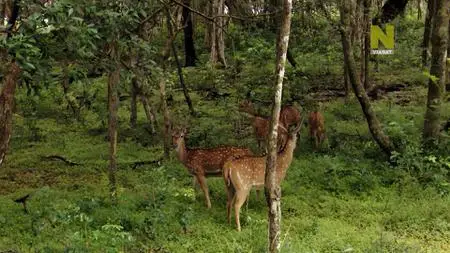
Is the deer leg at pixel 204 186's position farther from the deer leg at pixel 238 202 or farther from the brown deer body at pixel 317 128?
the brown deer body at pixel 317 128

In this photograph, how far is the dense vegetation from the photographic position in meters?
7.01

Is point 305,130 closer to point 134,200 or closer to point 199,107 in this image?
point 199,107

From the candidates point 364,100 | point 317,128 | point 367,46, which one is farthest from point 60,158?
point 367,46

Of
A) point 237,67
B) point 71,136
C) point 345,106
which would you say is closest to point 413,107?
point 345,106

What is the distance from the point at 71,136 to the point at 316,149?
6605 mm

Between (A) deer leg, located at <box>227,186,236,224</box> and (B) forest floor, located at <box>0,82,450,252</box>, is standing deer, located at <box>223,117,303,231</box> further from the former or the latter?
(B) forest floor, located at <box>0,82,450,252</box>

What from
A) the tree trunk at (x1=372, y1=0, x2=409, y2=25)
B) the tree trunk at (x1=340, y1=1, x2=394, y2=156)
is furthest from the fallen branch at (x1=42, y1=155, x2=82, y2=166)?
the tree trunk at (x1=372, y1=0, x2=409, y2=25)

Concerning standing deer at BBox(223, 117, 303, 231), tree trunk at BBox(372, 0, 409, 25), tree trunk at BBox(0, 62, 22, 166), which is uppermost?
tree trunk at BBox(372, 0, 409, 25)

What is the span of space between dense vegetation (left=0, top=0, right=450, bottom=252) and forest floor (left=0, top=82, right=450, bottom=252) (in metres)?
0.02

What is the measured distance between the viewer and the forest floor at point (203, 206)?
7.50m

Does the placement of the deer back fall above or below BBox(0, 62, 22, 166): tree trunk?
below

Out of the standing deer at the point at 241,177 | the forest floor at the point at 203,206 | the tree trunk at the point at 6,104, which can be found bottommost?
the forest floor at the point at 203,206

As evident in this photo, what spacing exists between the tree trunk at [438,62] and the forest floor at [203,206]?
26.6 inches

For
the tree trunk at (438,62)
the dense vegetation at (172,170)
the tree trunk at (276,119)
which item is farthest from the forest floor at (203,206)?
the tree trunk at (438,62)
